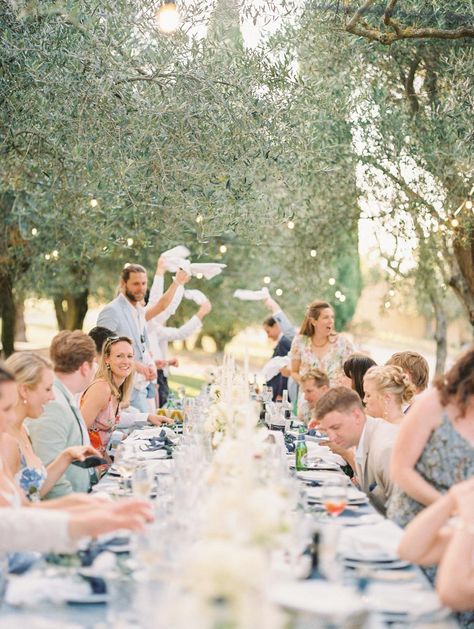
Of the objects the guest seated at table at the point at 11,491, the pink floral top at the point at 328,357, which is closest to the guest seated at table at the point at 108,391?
the pink floral top at the point at 328,357


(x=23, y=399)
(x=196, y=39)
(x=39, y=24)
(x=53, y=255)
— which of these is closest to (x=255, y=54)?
(x=196, y=39)

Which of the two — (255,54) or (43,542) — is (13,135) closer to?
(255,54)

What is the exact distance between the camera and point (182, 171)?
7.76 meters

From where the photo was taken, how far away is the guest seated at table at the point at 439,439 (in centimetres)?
401

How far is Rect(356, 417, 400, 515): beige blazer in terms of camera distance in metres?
5.35

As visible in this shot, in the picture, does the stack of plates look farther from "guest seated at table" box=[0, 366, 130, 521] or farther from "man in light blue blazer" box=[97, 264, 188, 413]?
"man in light blue blazer" box=[97, 264, 188, 413]

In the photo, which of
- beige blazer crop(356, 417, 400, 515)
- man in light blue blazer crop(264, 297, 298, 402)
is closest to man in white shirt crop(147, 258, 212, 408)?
man in light blue blazer crop(264, 297, 298, 402)

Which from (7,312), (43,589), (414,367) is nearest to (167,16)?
(414,367)

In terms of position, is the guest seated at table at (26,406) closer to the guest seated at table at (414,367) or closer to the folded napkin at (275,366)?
the guest seated at table at (414,367)

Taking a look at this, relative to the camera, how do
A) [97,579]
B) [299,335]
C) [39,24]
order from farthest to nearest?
[299,335] → [39,24] → [97,579]

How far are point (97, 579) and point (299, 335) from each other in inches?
247

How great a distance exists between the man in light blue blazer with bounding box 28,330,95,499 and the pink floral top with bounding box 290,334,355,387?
371 centimetres

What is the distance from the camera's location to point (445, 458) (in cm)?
407

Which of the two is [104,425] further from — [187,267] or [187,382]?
[187,382]
